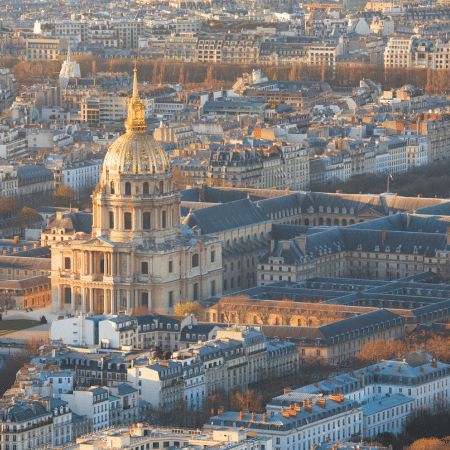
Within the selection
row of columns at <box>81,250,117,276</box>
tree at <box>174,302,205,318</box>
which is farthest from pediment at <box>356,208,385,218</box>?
tree at <box>174,302,205,318</box>

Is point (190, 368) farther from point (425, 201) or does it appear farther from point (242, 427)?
point (425, 201)

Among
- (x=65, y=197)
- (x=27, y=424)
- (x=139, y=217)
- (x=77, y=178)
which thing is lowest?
(x=77, y=178)

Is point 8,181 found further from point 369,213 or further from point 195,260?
point 195,260

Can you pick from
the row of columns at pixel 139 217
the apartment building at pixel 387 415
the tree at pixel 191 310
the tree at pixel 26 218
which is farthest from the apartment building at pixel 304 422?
the tree at pixel 26 218

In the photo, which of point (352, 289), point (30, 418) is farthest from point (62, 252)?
point (30, 418)

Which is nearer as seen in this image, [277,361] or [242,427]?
[242,427]

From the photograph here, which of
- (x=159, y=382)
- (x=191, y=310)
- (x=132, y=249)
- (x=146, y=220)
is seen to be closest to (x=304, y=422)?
(x=159, y=382)
